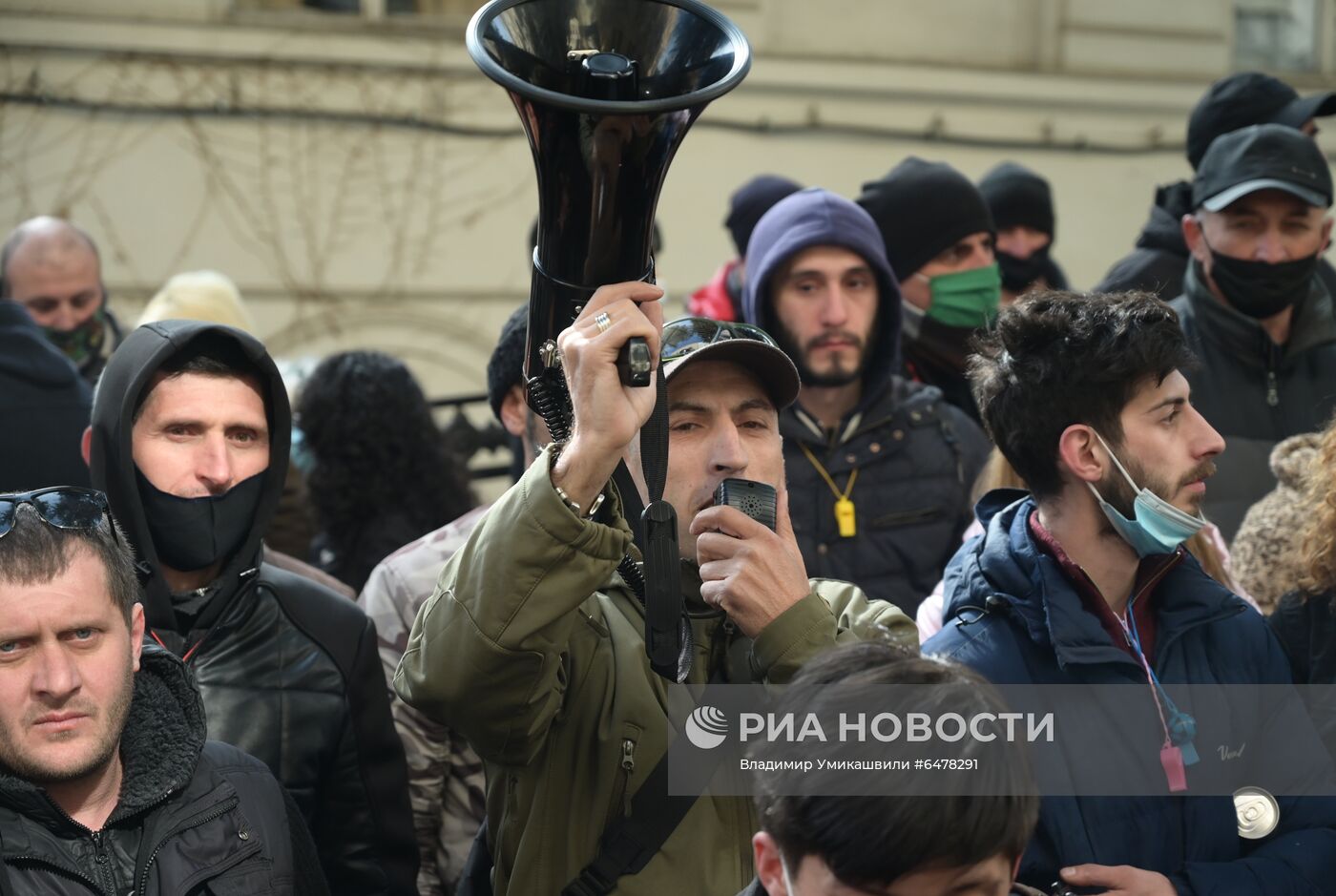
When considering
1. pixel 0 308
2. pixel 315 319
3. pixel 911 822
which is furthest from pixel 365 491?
pixel 315 319

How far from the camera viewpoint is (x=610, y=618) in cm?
323

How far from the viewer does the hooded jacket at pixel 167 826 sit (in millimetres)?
2846

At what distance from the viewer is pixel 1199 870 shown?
3.23 meters

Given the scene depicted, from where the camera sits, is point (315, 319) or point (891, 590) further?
point (315, 319)

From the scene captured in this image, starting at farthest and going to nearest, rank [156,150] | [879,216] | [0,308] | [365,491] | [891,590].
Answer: [156,150], [879,216], [365,491], [0,308], [891,590]

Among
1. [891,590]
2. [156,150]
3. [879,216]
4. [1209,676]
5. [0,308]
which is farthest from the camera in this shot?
[156,150]

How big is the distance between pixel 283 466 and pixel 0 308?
61.1 inches

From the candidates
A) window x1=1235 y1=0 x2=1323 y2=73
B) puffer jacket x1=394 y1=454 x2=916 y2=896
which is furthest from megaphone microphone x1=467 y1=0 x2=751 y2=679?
window x1=1235 y1=0 x2=1323 y2=73

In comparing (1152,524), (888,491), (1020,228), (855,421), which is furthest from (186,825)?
(1020,228)

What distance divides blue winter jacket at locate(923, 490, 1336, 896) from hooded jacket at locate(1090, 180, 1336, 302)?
94.5 inches

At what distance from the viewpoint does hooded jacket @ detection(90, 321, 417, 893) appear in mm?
3568

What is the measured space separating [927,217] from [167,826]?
11.8ft

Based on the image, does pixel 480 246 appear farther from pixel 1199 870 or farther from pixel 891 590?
pixel 1199 870

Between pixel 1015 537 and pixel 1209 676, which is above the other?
pixel 1015 537
